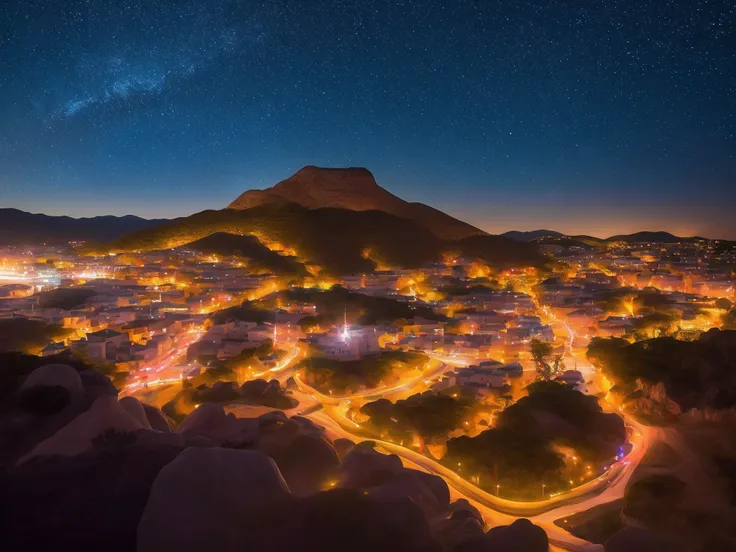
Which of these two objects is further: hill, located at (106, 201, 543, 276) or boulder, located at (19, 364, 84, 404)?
hill, located at (106, 201, 543, 276)

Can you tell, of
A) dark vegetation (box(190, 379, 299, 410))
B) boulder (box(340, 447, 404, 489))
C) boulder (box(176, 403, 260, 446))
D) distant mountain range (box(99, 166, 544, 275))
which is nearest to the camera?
boulder (box(340, 447, 404, 489))

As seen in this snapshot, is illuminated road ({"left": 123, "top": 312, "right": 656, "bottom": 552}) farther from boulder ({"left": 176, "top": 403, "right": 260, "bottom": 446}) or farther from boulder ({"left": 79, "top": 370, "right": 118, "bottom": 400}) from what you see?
boulder ({"left": 79, "top": 370, "right": 118, "bottom": 400})

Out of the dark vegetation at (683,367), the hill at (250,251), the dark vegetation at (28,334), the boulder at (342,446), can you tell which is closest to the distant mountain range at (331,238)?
the hill at (250,251)

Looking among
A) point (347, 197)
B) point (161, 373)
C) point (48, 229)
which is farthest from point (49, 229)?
point (161, 373)

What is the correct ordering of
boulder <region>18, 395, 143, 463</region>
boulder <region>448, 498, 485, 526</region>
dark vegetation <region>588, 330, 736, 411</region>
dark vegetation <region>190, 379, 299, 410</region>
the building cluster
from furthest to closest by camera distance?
the building cluster
dark vegetation <region>190, 379, 299, 410</region>
dark vegetation <region>588, 330, 736, 411</region>
boulder <region>448, 498, 485, 526</region>
boulder <region>18, 395, 143, 463</region>

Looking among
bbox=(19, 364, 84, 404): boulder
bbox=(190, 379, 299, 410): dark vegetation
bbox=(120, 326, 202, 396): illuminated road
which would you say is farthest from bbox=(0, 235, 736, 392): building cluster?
bbox=(19, 364, 84, 404): boulder

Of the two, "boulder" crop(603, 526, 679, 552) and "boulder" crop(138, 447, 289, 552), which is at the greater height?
"boulder" crop(138, 447, 289, 552)
